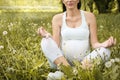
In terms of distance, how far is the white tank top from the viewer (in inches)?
A: 189

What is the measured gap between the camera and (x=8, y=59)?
4.88 m

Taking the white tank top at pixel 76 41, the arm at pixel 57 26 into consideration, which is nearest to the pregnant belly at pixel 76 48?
the white tank top at pixel 76 41

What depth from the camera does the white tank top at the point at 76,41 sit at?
4.79 m

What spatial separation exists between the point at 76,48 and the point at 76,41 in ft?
0.24

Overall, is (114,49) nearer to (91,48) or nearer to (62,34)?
(91,48)

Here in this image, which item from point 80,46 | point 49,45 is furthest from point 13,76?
point 80,46

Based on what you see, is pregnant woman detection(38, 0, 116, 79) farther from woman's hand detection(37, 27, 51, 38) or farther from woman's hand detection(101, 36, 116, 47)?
woman's hand detection(101, 36, 116, 47)

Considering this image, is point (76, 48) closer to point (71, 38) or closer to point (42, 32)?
point (71, 38)

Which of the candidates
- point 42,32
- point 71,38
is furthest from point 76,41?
point 42,32

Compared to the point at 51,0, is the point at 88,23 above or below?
above


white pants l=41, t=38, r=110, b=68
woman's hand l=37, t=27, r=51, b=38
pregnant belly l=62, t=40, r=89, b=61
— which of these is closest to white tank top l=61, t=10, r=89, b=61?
pregnant belly l=62, t=40, r=89, b=61

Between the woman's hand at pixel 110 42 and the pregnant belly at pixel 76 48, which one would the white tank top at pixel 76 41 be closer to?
the pregnant belly at pixel 76 48

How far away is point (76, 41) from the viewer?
15.8 ft

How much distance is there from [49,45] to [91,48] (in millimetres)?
795
